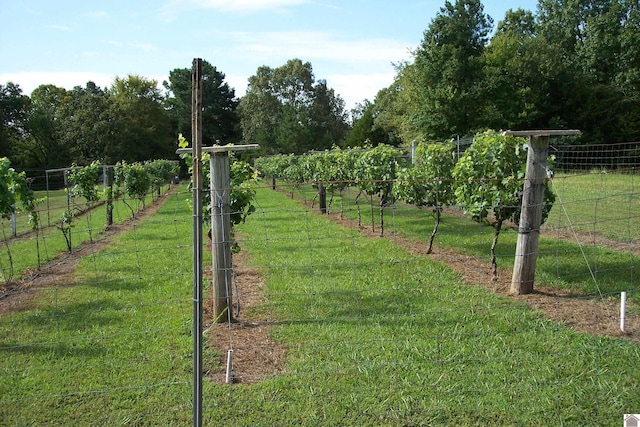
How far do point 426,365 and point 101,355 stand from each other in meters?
2.73

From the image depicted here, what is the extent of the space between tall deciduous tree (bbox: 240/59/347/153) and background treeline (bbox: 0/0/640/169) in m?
0.12

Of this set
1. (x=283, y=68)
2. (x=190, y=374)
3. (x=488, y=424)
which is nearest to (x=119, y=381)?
(x=190, y=374)

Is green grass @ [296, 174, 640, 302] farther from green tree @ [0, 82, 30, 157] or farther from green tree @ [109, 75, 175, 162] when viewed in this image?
green tree @ [0, 82, 30, 157]

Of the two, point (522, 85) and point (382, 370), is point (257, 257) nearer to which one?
point (382, 370)

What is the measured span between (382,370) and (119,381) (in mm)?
1983

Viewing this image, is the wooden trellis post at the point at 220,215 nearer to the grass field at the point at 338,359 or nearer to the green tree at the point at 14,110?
the grass field at the point at 338,359

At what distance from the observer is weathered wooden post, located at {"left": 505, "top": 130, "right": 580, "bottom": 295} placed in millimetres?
5613

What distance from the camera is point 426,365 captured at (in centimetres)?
A: 396

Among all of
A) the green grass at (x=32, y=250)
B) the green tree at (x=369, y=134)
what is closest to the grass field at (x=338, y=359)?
the green grass at (x=32, y=250)

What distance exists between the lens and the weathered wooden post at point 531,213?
18.4ft

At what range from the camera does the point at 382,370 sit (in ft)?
12.7

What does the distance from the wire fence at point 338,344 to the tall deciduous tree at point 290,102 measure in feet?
139

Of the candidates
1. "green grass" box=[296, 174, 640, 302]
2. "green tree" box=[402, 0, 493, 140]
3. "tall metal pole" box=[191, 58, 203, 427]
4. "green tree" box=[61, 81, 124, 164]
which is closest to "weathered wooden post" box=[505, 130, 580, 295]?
"green grass" box=[296, 174, 640, 302]

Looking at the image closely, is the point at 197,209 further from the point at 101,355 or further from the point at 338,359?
the point at 101,355
